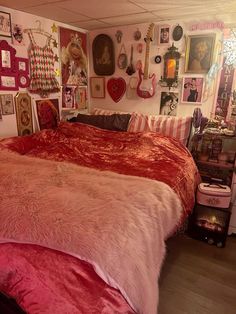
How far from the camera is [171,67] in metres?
2.99

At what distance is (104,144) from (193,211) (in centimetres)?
114

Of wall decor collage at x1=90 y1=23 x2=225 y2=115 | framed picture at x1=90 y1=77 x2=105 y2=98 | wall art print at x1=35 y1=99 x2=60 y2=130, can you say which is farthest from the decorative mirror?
wall art print at x1=35 y1=99 x2=60 y2=130

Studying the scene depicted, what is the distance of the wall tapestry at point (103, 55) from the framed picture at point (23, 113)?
112 centimetres

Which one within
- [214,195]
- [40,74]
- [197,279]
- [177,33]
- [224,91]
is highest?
[177,33]

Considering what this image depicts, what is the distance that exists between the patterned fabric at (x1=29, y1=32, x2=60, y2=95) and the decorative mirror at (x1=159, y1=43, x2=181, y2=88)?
1.38 m

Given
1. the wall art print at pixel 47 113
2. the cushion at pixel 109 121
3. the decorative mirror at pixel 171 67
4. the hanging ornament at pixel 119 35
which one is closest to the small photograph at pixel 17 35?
the wall art print at pixel 47 113

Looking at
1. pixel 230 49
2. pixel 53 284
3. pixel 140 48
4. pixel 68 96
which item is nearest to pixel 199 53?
pixel 230 49

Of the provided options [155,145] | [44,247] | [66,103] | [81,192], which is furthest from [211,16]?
[44,247]

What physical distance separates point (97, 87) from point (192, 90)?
1375 mm

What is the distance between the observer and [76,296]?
909 mm

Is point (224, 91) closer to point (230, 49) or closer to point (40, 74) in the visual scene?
point (230, 49)

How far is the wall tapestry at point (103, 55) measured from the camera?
3.32m

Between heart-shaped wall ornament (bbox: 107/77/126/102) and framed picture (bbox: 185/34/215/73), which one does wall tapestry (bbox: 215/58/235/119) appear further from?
heart-shaped wall ornament (bbox: 107/77/126/102)

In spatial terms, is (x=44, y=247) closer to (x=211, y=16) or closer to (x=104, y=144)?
(x=104, y=144)
